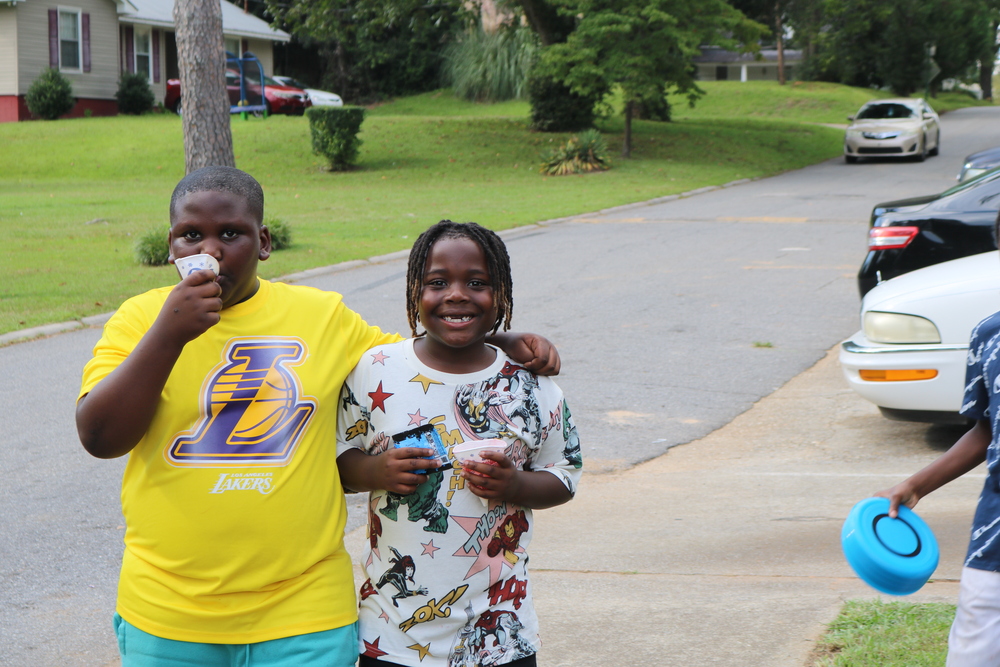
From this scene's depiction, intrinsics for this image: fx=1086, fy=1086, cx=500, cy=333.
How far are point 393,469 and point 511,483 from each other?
9.4 inches

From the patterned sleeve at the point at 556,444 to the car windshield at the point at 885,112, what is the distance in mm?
28382

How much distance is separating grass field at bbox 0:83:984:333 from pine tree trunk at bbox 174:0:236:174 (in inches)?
57.4

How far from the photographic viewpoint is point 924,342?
5988 millimetres

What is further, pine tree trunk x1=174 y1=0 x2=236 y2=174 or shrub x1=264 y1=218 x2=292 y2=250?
shrub x1=264 y1=218 x2=292 y2=250

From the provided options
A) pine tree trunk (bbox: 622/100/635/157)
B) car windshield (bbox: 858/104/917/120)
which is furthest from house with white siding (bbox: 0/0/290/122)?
car windshield (bbox: 858/104/917/120)

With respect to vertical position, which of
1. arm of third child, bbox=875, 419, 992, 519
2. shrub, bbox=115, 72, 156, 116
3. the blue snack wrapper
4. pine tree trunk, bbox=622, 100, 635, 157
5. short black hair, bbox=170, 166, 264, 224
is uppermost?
shrub, bbox=115, 72, 156, 116

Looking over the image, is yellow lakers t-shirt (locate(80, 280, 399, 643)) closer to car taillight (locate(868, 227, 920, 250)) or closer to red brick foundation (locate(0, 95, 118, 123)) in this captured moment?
car taillight (locate(868, 227, 920, 250))

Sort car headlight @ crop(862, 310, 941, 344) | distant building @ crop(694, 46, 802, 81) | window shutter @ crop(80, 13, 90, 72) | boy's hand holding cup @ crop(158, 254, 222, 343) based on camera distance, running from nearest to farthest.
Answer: boy's hand holding cup @ crop(158, 254, 222, 343), car headlight @ crop(862, 310, 941, 344), window shutter @ crop(80, 13, 90, 72), distant building @ crop(694, 46, 802, 81)

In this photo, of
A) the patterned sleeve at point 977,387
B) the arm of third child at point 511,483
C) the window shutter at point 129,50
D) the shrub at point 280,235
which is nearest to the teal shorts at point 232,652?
the arm of third child at point 511,483

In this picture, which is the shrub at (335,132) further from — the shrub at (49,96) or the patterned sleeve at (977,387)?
the patterned sleeve at (977,387)

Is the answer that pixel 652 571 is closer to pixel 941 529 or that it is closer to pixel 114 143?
pixel 941 529

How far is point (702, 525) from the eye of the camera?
4.99 meters

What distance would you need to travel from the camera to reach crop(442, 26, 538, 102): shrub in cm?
3891

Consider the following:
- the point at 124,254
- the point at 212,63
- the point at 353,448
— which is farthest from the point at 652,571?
the point at 124,254
